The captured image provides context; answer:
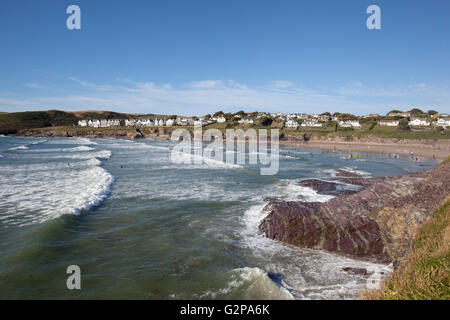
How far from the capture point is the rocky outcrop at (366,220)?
9.58 metres

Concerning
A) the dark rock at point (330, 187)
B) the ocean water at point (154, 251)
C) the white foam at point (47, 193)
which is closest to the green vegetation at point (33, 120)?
the white foam at point (47, 193)

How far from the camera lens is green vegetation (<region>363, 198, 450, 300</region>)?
480 cm

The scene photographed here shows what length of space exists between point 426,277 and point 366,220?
539cm

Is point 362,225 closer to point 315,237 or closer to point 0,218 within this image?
point 315,237

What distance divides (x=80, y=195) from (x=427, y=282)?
18491 mm

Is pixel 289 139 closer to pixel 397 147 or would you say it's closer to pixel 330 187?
pixel 397 147

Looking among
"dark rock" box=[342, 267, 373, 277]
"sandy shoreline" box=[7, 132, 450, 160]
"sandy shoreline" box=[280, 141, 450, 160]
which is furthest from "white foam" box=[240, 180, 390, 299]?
"sandy shoreline" box=[280, 141, 450, 160]

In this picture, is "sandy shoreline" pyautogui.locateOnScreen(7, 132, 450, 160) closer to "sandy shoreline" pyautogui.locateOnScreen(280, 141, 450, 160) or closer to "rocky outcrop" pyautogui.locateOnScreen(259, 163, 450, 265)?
"sandy shoreline" pyautogui.locateOnScreen(280, 141, 450, 160)

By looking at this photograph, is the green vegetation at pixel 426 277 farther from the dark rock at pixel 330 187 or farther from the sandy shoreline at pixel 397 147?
the sandy shoreline at pixel 397 147

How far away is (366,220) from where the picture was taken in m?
10.4

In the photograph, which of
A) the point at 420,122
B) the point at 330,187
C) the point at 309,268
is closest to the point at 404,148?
the point at 420,122
